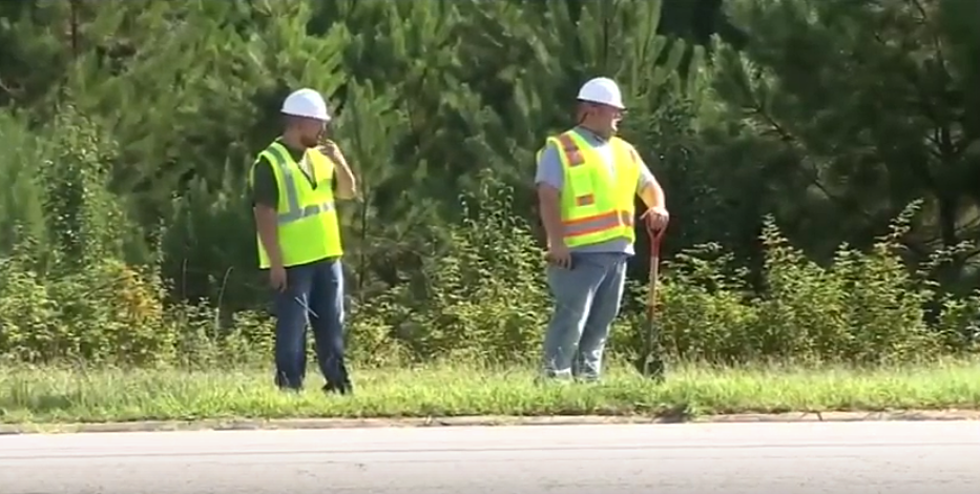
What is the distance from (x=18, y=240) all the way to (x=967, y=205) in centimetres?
883

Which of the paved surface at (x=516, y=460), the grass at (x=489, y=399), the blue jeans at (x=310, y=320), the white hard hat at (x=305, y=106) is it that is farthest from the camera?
the blue jeans at (x=310, y=320)

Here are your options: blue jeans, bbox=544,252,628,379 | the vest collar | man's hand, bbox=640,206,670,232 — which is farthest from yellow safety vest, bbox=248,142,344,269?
man's hand, bbox=640,206,670,232

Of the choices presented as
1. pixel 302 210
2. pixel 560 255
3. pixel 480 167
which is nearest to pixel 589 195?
pixel 560 255

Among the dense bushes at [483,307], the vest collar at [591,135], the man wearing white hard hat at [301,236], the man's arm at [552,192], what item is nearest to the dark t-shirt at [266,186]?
the man wearing white hard hat at [301,236]

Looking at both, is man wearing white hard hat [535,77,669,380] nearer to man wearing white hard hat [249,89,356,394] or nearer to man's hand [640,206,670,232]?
man's hand [640,206,670,232]

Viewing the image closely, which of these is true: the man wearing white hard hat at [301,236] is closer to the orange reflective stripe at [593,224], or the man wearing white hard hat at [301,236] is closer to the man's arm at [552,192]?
the man's arm at [552,192]

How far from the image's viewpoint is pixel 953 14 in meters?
Result: 14.2

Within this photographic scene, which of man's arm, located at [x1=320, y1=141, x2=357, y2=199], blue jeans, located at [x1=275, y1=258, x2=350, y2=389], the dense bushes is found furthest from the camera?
the dense bushes

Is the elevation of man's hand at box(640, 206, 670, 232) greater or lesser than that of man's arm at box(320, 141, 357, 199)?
lesser

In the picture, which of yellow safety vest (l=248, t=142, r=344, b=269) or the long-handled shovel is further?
the long-handled shovel

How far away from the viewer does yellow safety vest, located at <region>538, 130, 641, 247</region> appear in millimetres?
8500

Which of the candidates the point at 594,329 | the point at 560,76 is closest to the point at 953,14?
the point at 560,76

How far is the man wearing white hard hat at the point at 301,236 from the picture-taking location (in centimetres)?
843

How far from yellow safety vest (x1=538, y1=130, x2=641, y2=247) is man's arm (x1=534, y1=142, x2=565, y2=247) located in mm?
27
